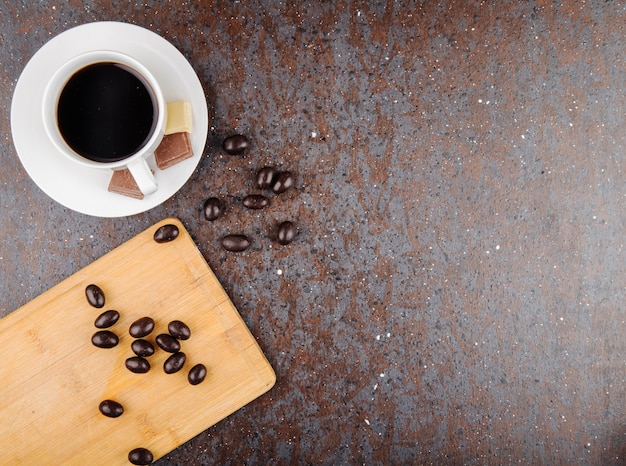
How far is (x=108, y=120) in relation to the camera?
82 centimetres

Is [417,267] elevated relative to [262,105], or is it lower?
lower

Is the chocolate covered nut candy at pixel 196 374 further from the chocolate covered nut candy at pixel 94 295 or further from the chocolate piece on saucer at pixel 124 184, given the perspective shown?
the chocolate piece on saucer at pixel 124 184

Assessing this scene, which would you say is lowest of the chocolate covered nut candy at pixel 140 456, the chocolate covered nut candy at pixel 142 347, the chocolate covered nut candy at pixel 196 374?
the chocolate covered nut candy at pixel 140 456

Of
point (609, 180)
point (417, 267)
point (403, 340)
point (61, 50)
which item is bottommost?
point (403, 340)

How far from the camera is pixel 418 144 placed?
39.4 inches

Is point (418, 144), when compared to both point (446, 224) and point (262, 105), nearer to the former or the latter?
point (446, 224)

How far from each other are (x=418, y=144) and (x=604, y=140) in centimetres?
37

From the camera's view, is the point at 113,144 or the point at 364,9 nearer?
the point at 113,144

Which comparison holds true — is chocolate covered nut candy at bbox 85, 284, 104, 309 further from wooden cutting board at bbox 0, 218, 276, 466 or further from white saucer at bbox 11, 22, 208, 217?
white saucer at bbox 11, 22, 208, 217

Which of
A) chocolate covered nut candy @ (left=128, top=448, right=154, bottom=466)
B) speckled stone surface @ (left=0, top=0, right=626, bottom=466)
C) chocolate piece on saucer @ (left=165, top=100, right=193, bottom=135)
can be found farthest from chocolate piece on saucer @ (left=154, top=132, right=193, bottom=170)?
chocolate covered nut candy @ (left=128, top=448, right=154, bottom=466)

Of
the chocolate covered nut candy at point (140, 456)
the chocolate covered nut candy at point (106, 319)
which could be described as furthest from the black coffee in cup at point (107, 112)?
the chocolate covered nut candy at point (140, 456)

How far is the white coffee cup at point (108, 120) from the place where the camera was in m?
0.77

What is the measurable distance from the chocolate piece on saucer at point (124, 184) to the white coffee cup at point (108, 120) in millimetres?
29

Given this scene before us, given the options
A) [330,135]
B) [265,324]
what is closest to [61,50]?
[330,135]
